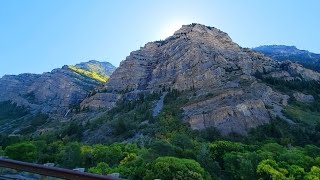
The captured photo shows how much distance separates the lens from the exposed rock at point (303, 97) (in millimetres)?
121812

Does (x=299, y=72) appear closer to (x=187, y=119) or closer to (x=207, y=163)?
(x=187, y=119)

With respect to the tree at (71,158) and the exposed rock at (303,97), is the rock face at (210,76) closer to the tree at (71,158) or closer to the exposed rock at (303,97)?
the exposed rock at (303,97)

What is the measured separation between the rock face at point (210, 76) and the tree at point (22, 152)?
43.9m

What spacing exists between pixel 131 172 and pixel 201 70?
305 feet

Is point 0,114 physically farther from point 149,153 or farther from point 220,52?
point 149,153

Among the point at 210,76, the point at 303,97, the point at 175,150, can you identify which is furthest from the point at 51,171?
the point at 210,76

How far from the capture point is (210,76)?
132 meters

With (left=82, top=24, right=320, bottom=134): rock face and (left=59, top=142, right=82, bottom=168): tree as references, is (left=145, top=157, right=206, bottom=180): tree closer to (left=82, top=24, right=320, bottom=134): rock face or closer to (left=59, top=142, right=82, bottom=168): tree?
(left=59, top=142, right=82, bottom=168): tree

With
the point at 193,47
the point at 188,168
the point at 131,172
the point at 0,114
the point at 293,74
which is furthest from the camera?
the point at 0,114

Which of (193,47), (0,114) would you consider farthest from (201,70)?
(0,114)

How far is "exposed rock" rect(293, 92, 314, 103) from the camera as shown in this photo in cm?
12181

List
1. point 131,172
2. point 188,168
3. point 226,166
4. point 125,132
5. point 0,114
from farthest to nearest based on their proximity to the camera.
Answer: point 0,114 < point 125,132 < point 226,166 < point 131,172 < point 188,168

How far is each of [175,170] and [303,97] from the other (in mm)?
90782

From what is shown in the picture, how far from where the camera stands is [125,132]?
10206cm
